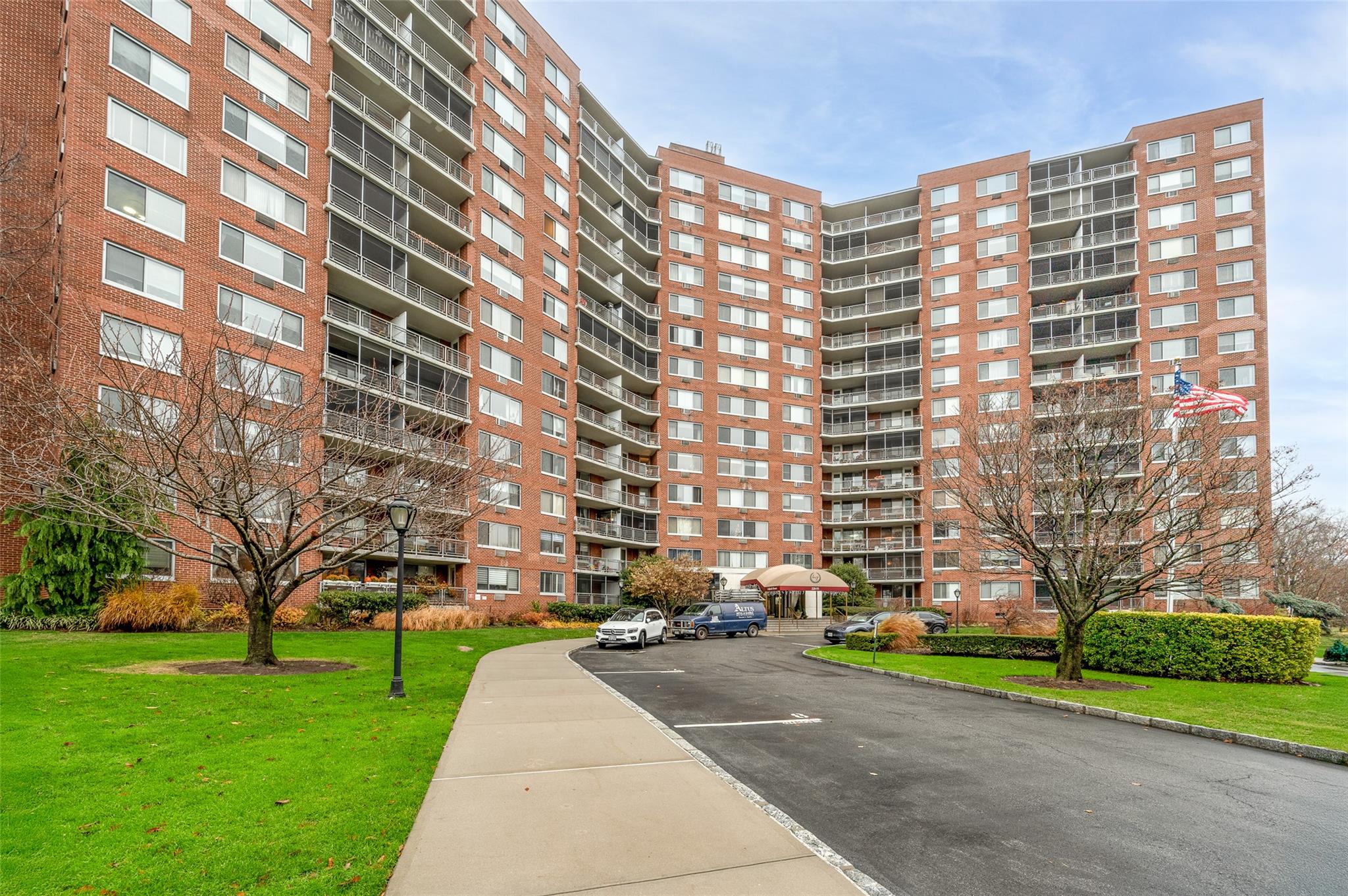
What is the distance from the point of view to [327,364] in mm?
31891

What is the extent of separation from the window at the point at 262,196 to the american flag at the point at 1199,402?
32925mm

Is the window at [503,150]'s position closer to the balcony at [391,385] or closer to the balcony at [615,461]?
the balcony at [391,385]

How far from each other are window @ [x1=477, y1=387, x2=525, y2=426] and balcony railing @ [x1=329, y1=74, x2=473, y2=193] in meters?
10.9

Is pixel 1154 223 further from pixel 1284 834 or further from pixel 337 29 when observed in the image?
pixel 1284 834

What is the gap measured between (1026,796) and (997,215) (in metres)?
62.2

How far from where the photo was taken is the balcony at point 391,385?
1242 inches

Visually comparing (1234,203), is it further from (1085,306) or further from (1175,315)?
(1085,306)

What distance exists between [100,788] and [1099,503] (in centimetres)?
2284

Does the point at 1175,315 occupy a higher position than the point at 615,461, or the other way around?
the point at 1175,315

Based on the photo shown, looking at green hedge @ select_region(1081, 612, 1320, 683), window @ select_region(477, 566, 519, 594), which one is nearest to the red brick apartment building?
window @ select_region(477, 566, 519, 594)

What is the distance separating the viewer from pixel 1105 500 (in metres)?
19.5

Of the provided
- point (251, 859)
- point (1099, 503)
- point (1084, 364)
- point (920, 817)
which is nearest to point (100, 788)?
point (251, 859)

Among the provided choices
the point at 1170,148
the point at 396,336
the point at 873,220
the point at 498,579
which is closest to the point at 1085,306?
the point at 1170,148

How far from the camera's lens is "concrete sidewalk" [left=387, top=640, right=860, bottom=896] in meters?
5.16
